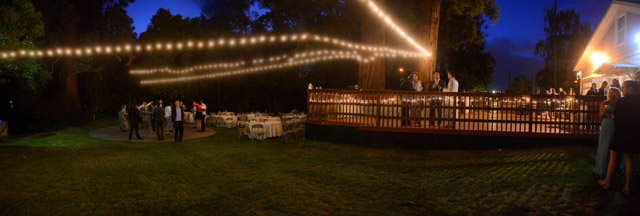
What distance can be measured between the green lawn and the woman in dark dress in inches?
16.8

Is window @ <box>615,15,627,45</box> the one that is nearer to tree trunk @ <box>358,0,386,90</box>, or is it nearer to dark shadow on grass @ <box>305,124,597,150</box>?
dark shadow on grass @ <box>305,124,597,150</box>

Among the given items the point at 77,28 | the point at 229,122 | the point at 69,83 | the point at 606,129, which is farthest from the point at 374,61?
the point at 77,28

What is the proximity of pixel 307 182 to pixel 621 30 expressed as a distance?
1603 centimetres

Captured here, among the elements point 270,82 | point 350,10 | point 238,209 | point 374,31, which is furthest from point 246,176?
point 270,82

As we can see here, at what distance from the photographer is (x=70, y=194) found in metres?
5.77

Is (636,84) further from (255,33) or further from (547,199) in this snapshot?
(255,33)

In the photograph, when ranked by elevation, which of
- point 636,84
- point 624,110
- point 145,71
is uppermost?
point 145,71

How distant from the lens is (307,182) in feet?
21.1

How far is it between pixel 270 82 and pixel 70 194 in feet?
84.6

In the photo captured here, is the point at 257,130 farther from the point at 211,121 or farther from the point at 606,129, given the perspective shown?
the point at 606,129

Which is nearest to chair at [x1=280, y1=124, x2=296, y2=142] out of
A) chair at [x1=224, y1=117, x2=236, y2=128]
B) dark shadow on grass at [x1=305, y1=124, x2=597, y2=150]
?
dark shadow on grass at [x1=305, y1=124, x2=597, y2=150]

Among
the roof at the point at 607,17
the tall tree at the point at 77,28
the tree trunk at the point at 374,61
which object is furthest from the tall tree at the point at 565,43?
the tall tree at the point at 77,28

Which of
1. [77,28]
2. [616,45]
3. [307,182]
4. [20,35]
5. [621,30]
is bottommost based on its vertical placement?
[307,182]

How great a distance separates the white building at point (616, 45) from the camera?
13.3 meters
